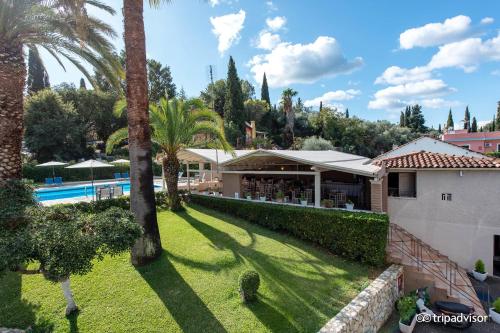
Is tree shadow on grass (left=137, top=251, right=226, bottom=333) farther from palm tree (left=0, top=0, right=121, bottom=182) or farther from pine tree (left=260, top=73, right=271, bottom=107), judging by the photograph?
pine tree (left=260, top=73, right=271, bottom=107)

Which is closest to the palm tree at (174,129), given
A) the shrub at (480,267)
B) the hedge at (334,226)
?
the hedge at (334,226)

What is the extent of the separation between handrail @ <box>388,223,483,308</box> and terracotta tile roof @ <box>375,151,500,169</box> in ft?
11.7

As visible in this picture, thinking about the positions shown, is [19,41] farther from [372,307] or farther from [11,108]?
[372,307]

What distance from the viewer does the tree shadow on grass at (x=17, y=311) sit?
6.99 metres

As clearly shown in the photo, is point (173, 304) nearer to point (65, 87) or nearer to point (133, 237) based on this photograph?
point (133, 237)

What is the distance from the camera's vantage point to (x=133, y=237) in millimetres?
7684

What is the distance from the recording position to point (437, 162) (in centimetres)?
1496

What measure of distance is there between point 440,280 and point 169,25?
18.3 meters

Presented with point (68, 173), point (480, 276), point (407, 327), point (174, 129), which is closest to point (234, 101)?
point (68, 173)

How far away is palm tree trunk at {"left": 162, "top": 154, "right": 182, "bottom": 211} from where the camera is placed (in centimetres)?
1742

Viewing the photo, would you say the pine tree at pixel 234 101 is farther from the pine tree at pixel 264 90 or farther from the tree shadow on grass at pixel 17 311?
the tree shadow on grass at pixel 17 311

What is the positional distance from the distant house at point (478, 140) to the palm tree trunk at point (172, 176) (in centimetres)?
5471

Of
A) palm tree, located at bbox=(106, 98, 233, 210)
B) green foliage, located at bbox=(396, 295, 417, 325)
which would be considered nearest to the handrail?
green foliage, located at bbox=(396, 295, 417, 325)

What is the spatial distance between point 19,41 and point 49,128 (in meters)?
32.6
